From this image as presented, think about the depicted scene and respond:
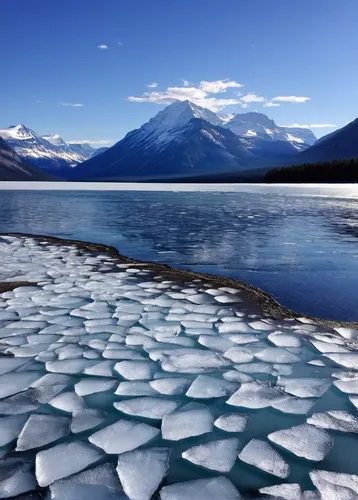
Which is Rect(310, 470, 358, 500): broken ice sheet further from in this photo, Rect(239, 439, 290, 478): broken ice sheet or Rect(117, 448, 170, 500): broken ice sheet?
Rect(117, 448, 170, 500): broken ice sheet

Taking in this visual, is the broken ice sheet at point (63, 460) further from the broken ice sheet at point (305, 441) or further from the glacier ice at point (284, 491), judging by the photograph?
the broken ice sheet at point (305, 441)

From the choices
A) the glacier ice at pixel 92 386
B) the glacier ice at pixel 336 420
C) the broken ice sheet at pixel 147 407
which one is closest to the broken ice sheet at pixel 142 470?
the broken ice sheet at pixel 147 407

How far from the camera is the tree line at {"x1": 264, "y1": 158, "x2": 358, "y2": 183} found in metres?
99.4

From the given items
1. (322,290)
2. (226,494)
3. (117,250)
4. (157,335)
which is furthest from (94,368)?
(117,250)

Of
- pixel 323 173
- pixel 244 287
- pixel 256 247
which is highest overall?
pixel 323 173

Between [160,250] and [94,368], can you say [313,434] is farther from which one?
[160,250]

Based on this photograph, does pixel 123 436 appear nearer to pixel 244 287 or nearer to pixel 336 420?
pixel 336 420

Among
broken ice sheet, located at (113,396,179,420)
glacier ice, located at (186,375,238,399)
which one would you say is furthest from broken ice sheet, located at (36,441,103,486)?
glacier ice, located at (186,375,238,399)

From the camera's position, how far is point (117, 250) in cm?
1134

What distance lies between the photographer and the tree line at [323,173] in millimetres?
99425

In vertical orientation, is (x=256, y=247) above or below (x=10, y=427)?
below

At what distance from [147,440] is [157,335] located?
1.94 m

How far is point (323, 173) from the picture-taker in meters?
101

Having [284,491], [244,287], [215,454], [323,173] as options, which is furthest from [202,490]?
[323,173]
